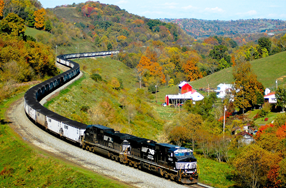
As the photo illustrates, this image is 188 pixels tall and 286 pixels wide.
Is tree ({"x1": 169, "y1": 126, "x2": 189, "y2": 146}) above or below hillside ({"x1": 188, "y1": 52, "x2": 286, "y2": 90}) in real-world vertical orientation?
below

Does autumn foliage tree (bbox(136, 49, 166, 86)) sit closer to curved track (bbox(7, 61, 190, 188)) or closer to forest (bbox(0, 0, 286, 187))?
forest (bbox(0, 0, 286, 187))

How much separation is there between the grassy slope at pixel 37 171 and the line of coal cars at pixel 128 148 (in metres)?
3.83

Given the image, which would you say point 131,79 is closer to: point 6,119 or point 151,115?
point 151,115

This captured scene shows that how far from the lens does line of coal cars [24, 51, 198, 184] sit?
979 inches

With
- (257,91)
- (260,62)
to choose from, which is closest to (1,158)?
(257,91)

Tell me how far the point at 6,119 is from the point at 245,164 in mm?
32176

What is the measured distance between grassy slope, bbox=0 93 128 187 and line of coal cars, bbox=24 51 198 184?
3827 millimetres

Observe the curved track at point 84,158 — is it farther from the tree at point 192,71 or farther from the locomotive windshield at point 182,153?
the tree at point 192,71

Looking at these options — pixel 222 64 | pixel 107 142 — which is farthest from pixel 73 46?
pixel 107 142

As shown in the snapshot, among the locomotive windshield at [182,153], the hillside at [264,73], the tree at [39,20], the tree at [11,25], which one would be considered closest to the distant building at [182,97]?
the hillside at [264,73]

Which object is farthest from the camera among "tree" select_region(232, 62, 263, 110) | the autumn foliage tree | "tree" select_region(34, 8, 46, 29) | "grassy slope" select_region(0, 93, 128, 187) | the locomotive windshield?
"tree" select_region(34, 8, 46, 29)

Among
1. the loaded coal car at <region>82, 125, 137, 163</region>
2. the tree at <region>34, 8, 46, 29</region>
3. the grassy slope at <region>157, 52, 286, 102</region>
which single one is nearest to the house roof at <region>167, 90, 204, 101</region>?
the grassy slope at <region>157, 52, 286, 102</region>

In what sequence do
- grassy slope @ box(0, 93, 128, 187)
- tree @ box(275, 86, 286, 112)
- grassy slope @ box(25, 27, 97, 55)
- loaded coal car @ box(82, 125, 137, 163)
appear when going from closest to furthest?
grassy slope @ box(0, 93, 128, 187) → loaded coal car @ box(82, 125, 137, 163) → tree @ box(275, 86, 286, 112) → grassy slope @ box(25, 27, 97, 55)

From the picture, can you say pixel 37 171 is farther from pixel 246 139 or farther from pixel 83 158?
pixel 246 139
